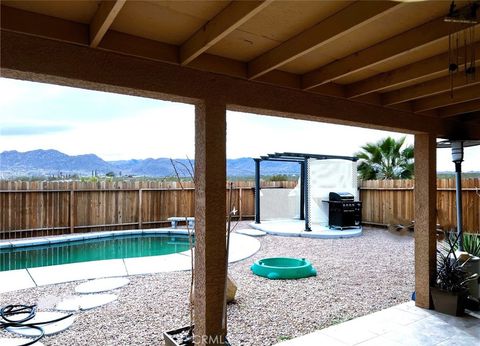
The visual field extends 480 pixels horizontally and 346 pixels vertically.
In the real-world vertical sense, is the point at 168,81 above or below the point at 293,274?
above

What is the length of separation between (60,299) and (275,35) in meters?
4.24

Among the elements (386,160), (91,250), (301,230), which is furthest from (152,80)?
(386,160)

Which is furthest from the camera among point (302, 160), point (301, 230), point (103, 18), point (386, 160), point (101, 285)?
point (386, 160)

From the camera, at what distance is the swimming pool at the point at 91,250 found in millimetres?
7820

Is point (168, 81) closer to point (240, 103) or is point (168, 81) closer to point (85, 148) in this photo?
point (240, 103)

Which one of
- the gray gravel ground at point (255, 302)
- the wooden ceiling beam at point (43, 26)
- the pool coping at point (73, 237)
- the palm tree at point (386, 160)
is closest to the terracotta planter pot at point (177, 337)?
the gray gravel ground at point (255, 302)

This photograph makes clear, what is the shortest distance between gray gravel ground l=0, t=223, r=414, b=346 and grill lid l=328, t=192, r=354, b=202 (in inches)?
147

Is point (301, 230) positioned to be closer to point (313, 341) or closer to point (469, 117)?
point (469, 117)

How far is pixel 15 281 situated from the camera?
17.9ft

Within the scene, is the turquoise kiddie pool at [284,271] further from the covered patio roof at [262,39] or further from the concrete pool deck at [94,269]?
the covered patio roof at [262,39]

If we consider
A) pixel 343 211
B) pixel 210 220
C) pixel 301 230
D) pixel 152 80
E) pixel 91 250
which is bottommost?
pixel 91 250

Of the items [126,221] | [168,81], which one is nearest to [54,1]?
[168,81]

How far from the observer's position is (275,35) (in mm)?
2217

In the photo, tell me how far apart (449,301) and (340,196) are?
7.09 m
